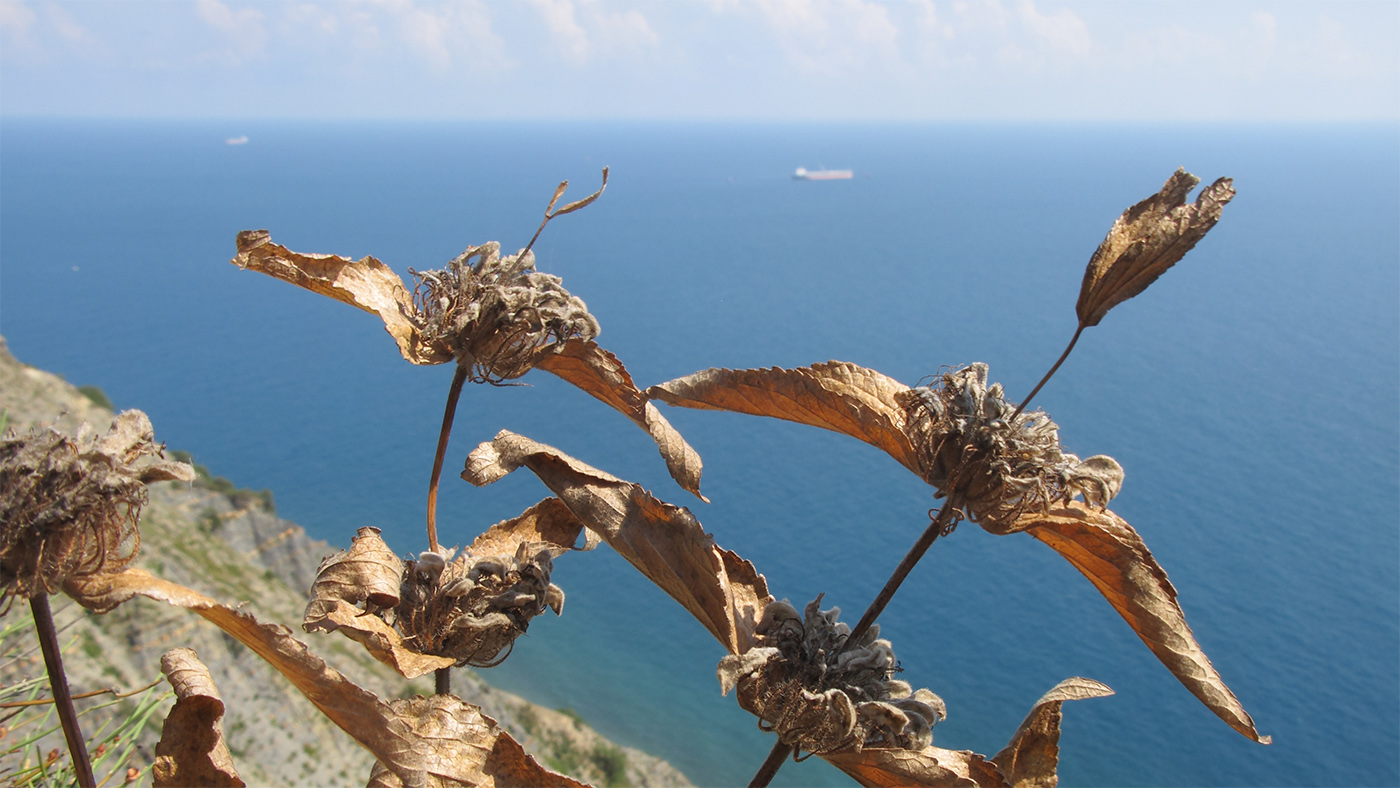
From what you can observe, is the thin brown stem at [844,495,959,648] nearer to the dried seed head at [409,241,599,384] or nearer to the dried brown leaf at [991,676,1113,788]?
the dried brown leaf at [991,676,1113,788]

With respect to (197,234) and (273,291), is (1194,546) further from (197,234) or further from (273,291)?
(197,234)

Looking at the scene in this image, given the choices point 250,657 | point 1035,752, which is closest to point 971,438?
point 1035,752

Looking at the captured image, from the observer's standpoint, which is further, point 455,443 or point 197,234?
point 197,234

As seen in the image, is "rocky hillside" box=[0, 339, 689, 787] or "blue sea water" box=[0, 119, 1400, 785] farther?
"blue sea water" box=[0, 119, 1400, 785]

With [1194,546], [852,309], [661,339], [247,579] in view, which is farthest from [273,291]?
[1194,546]

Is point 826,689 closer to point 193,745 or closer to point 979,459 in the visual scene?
point 979,459

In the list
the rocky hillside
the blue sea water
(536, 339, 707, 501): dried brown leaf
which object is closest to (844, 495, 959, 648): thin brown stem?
(536, 339, 707, 501): dried brown leaf
